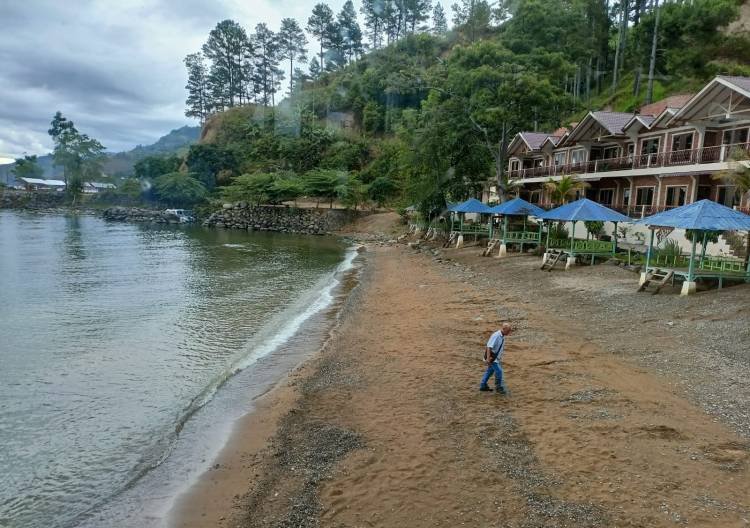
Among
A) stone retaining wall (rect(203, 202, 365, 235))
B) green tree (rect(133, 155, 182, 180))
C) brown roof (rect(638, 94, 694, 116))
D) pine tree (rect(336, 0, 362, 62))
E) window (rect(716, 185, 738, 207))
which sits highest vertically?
pine tree (rect(336, 0, 362, 62))

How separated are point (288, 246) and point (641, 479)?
135 feet

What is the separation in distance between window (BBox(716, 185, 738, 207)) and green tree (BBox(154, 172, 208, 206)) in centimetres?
7095

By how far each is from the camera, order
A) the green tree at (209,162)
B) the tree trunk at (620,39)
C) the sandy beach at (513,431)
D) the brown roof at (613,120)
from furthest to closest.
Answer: the green tree at (209,162) < the tree trunk at (620,39) < the brown roof at (613,120) < the sandy beach at (513,431)

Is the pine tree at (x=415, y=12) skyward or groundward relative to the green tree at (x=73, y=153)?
skyward

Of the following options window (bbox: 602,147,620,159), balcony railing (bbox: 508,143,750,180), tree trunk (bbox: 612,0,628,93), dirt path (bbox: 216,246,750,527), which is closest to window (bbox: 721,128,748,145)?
balcony railing (bbox: 508,143,750,180)

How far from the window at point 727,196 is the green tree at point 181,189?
233 ft

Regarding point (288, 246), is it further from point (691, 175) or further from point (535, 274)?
point (691, 175)

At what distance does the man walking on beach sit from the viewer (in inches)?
370

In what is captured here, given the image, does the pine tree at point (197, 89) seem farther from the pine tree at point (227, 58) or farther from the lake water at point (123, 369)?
the lake water at point (123, 369)

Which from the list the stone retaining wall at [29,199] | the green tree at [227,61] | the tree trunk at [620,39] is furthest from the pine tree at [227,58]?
the tree trunk at [620,39]

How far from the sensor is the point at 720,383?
9.62 meters

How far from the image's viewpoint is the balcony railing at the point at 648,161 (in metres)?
24.6

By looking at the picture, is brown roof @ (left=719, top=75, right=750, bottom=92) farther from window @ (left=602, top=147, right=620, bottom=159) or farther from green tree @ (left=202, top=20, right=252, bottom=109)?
green tree @ (left=202, top=20, right=252, bottom=109)

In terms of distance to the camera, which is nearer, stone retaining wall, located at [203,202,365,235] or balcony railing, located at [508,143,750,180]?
balcony railing, located at [508,143,750,180]
